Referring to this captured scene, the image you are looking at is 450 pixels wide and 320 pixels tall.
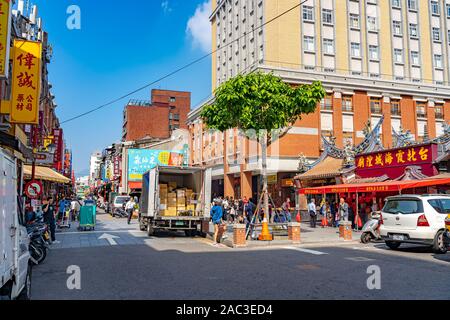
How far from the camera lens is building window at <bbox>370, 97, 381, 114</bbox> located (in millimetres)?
36531

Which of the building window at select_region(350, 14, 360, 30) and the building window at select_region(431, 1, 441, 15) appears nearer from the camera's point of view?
the building window at select_region(350, 14, 360, 30)

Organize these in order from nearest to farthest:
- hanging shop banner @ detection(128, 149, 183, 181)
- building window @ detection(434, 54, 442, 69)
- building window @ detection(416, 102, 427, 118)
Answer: building window @ detection(416, 102, 427, 118) < building window @ detection(434, 54, 442, 69) < hanging shop banner @ detection(128, 149, 183, 181)

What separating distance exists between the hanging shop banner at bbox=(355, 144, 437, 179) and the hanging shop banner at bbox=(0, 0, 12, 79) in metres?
17.6

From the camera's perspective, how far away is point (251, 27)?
39500 mm

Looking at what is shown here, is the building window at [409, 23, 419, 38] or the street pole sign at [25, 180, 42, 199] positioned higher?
the building window at [409, 23, 419, 38]

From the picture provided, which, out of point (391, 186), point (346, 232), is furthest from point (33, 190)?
Answer: point (391, 186)

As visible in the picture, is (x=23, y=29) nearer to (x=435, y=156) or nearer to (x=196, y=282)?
(x=196, y=282)

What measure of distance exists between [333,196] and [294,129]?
7460 mm

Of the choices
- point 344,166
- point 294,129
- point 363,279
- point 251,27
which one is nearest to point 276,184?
point 294,129

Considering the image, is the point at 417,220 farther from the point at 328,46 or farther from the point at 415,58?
the point at 415,58

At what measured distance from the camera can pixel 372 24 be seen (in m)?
39.9

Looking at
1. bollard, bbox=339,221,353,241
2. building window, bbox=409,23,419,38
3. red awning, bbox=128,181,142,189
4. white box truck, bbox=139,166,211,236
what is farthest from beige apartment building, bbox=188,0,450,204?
Result: bollard, bbox=339,221,353,241

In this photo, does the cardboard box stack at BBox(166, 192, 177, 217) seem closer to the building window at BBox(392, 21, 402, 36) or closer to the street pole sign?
the street pole sign

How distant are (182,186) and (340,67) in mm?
24331
